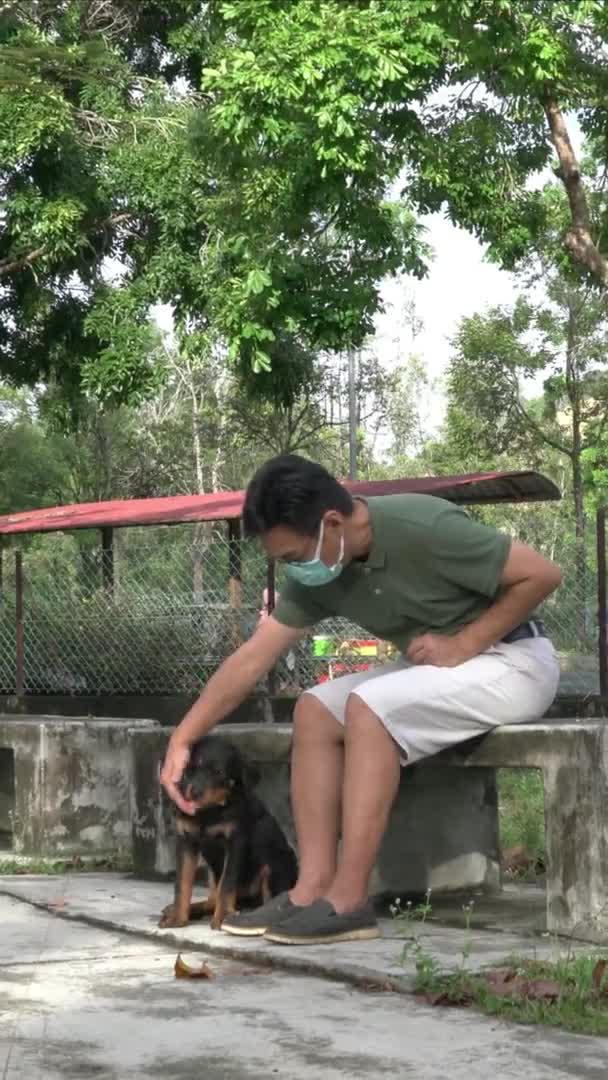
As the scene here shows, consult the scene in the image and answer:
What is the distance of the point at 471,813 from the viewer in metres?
6.14

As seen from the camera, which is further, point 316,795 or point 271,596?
point 271,596

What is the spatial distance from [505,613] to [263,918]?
1.18 meters

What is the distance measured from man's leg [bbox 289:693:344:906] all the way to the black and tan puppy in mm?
288

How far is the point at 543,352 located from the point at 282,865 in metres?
30.0

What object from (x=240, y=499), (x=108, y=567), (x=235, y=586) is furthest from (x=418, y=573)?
(x=240, y=499)

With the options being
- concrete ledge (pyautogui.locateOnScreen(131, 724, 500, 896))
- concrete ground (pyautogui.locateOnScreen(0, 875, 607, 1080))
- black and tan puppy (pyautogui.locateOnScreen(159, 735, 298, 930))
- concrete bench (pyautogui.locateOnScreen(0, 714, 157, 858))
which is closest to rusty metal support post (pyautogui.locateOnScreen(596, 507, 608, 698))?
concrete bench (pyautogui.locateOnScreen(0, 714, 157, 858))

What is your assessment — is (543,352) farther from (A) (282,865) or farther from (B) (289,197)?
(A) (282,865)

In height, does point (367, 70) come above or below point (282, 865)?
above

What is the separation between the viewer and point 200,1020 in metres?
4.01

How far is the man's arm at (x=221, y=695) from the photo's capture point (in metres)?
5.18

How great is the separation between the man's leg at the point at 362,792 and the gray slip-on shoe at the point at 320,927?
4 centimetres

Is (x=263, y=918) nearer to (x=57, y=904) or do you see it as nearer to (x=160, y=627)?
(x=57, y=904)

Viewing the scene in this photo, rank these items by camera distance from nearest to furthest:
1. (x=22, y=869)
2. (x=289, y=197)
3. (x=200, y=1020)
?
(x=200, y=1020) < (x=22, y=869) < (x=289, y=197)

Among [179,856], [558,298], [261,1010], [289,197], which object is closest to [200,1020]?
[261,1010]
